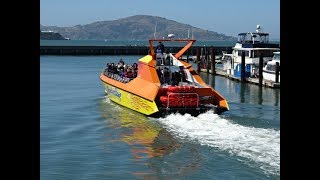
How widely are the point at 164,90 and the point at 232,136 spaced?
5.42 m

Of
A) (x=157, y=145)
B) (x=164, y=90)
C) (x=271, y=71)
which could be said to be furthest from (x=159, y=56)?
(x=271, y=71)

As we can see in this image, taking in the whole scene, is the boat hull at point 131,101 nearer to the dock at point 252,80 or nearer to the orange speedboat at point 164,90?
the orange speedboat at point 164,90

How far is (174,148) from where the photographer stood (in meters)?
17.1

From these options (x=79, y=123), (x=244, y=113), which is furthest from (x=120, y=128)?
(x=244, y=113)

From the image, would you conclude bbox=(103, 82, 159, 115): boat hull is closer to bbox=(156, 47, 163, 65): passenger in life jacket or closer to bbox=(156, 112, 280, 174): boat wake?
bbox=(156, 112, 280, 174): boat wake

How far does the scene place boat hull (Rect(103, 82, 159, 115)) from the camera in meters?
22.5

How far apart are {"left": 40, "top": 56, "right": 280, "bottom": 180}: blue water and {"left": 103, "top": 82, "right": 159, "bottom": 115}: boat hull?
1.27 feet

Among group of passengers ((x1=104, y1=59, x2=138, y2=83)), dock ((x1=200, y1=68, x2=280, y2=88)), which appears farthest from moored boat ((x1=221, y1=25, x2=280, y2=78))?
group of passengers ((x1=104, y1=59, x2=138, y2=83))

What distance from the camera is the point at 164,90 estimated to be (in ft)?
73.8
